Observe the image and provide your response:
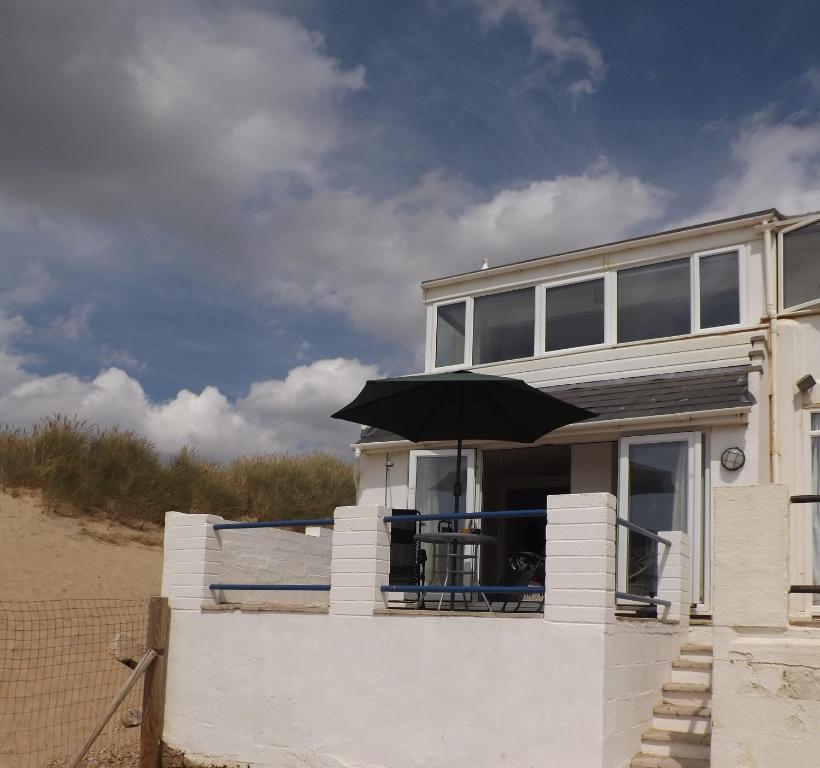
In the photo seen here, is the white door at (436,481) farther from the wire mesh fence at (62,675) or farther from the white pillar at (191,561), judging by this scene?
the wire mesh fence at (62,675)

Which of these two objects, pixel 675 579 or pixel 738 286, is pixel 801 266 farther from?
pixel 675 579

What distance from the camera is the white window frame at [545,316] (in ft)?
38.9

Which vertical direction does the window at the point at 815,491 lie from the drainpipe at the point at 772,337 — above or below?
below

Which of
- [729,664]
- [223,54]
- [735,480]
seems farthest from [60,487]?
[729,664]

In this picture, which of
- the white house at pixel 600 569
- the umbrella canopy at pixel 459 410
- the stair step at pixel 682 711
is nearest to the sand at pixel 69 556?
the white house at pixel 600 569

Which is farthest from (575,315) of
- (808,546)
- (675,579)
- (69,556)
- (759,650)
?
(69,556)

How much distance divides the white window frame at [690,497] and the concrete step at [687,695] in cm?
176

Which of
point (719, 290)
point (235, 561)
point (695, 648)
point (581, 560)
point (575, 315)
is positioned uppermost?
point (719, 290)

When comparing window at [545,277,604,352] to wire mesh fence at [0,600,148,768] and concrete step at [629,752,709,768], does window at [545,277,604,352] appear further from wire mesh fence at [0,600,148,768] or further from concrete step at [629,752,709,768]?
wire mesh fence at [0,600,148,768]

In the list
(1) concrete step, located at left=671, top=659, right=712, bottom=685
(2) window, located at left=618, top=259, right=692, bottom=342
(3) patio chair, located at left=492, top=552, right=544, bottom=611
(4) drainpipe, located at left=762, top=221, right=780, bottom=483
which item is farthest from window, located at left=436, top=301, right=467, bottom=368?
(1) concrete step, located at left=671, top=659, right=712, bottom=685

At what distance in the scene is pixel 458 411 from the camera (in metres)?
9.78

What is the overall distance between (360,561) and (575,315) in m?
5.46

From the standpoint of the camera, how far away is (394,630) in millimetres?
7723

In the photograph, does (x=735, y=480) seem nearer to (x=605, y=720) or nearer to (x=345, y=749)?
(x=605, y=720)
